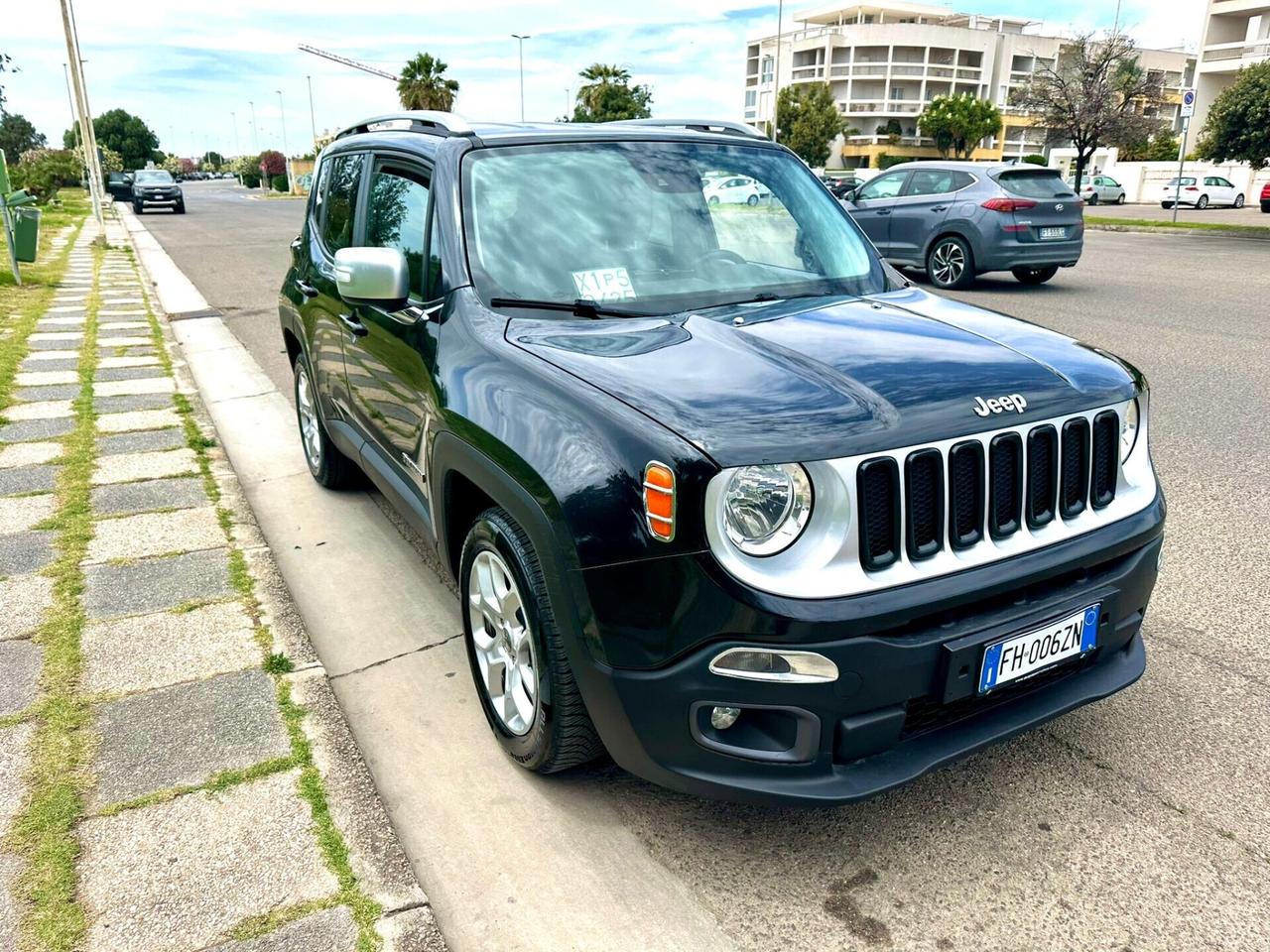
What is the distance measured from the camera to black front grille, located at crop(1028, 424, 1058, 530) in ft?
7.72

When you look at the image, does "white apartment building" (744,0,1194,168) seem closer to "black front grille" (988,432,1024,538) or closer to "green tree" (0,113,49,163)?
"green tree" (0,113,49,163)

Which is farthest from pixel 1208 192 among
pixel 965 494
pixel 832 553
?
pixel 832 553

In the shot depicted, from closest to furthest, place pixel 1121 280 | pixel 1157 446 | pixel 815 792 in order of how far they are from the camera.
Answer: pixel 815 792 → pixel 1157 446 → pixel 1121 280

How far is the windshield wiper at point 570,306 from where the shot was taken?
117 inches

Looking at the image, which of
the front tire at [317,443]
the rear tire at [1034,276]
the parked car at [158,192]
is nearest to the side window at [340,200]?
the front tire at [317,443]

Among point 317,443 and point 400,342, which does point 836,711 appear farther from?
point 317,443

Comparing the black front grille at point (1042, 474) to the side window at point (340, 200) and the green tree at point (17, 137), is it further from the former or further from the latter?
the green tree at point (17, 137)

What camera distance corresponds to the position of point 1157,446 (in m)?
5.65

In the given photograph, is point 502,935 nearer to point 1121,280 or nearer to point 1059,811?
point 1059,811

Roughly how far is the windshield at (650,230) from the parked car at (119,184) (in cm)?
5548

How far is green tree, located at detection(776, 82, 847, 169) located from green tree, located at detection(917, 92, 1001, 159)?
25.0 feet

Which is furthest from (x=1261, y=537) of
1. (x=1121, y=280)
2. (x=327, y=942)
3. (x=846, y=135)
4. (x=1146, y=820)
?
(x=846, y=135)

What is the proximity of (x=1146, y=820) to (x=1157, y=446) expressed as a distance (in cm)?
369

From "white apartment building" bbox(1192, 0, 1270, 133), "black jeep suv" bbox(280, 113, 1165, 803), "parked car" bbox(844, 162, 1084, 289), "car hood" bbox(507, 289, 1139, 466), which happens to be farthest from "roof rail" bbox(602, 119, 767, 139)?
"white apartment building" bbox(1192, 0, 1270, 133)
